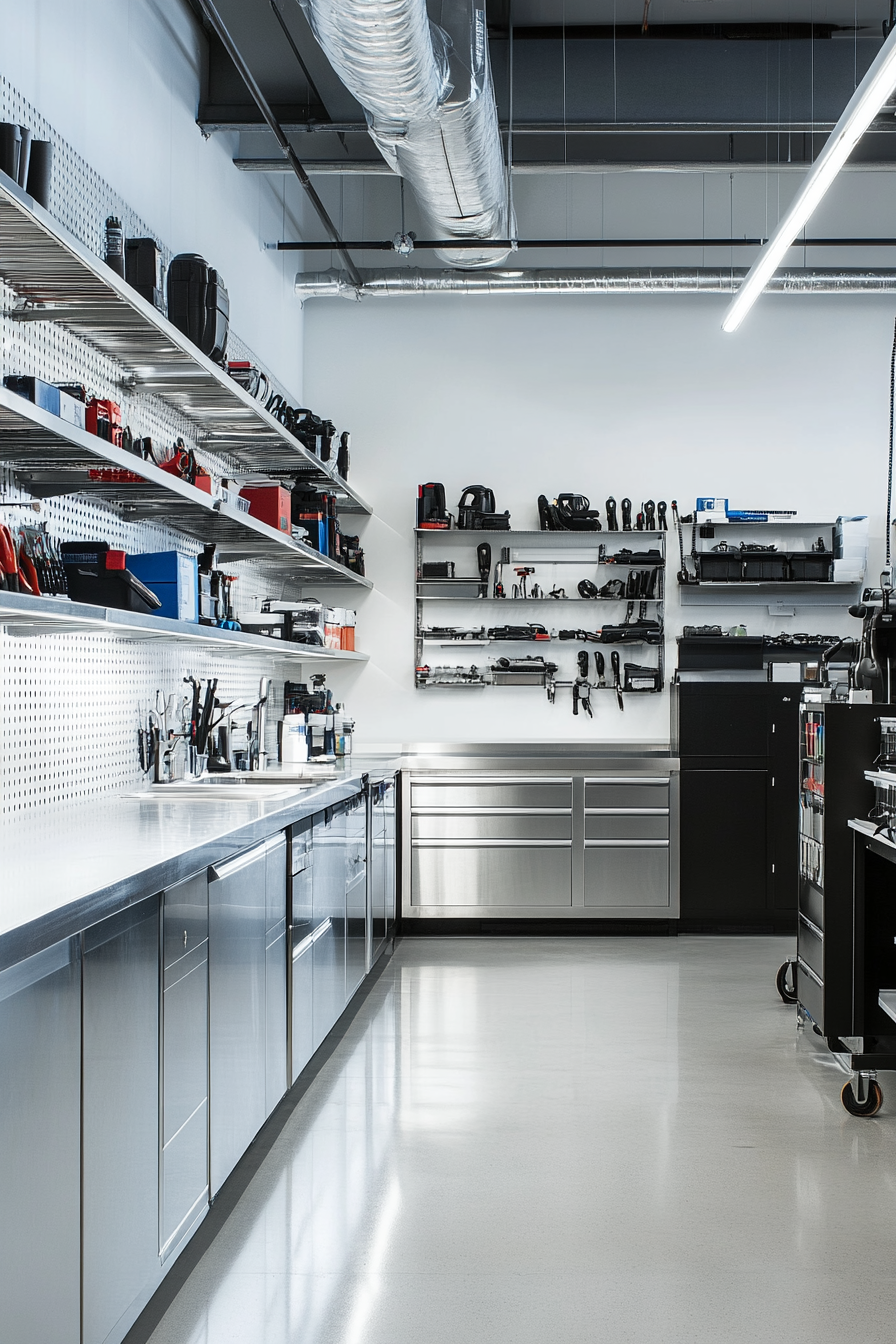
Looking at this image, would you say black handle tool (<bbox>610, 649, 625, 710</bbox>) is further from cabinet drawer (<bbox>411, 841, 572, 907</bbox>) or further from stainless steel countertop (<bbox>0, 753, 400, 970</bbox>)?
stainless steel countertop (<bbox>0, 753, 400, 970</bbox>)

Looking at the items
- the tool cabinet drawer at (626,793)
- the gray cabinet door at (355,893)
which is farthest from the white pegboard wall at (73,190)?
the tool cabinet drawer at (626,793)

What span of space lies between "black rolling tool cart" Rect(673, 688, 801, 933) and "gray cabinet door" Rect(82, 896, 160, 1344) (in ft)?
15.6

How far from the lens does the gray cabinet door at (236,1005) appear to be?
270 centimetres

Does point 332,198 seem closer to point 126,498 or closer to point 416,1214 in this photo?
point 126,498

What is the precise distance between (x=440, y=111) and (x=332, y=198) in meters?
2.89

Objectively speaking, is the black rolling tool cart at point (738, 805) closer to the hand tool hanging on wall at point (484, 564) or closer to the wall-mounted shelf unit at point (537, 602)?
the wall-mounted shelf unit at point (537, 602)

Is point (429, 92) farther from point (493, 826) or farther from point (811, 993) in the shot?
point (493, 826)

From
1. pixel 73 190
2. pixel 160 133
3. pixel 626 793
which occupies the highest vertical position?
pixel 160 133

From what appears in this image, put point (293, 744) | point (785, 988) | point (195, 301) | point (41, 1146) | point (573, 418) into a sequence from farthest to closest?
point (573, 418), point (293, 744), point (785, 988), point (195, 301), point (41, 1146)

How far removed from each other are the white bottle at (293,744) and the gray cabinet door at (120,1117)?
3344mm

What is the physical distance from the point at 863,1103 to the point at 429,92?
3.68m

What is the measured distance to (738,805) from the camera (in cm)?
656

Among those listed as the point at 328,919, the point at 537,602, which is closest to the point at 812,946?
the point at 328,919

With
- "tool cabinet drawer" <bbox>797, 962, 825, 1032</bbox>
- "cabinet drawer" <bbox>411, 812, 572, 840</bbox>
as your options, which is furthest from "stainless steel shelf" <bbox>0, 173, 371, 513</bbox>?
"tool cabinet drawer" <bbox>797, 962, 825, 1032</bbox>
